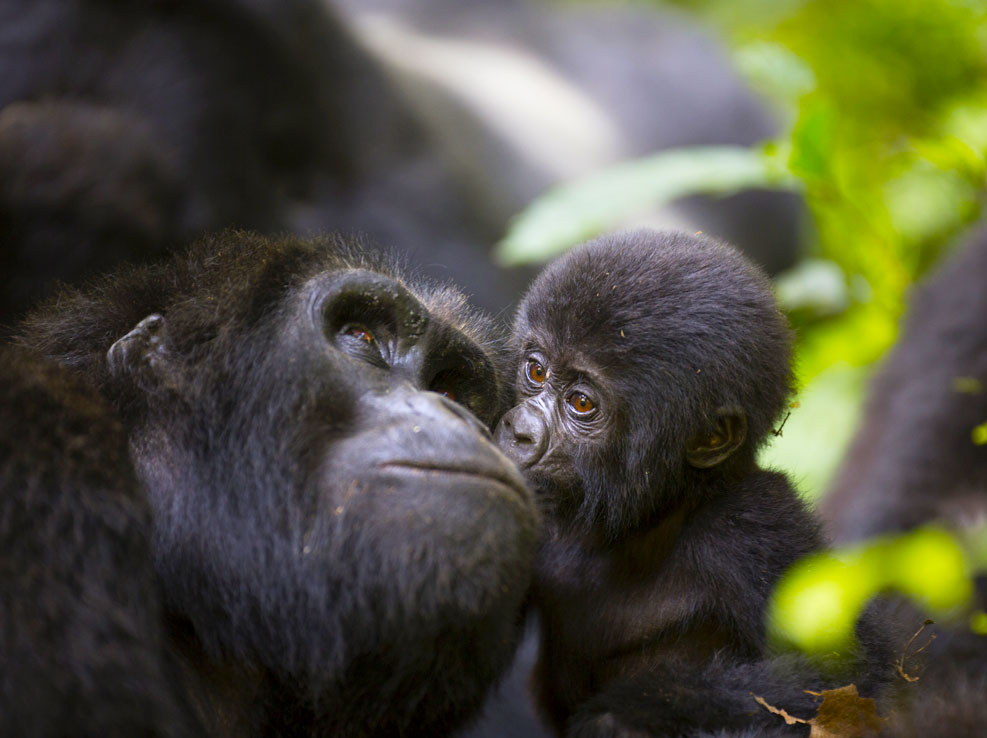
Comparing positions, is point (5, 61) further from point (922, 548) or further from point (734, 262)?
point (922, 548)

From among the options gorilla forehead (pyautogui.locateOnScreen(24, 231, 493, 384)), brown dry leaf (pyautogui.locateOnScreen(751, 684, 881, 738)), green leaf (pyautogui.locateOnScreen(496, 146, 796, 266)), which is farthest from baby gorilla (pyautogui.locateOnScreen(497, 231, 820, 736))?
green leaf (pyautogui.locateOnScreen(496, 146, 796, 266))

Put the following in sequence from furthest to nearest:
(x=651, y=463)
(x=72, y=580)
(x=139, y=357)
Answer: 1. (x=651, y=463)
2. (x=139, y=357)
3. (x=72, y=580)

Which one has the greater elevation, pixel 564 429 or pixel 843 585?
pixel 564 429

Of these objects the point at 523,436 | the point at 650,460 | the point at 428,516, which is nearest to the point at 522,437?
the point at 523,436

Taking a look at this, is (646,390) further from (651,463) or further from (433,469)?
(433,469)

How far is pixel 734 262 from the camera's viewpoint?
201cm

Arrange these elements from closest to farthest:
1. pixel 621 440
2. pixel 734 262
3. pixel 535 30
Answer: pixel 621 440 < pixel 734 262 < pixel 535 30

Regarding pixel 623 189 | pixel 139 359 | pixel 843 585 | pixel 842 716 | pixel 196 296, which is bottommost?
pixel 842 716

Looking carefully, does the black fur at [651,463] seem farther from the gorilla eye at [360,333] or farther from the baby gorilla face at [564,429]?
the gorilla eye at [360,333]

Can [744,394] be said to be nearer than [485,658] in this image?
No

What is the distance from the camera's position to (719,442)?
1.89 metres

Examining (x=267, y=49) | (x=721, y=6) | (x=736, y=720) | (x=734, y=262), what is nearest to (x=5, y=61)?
(x=267, y=49)

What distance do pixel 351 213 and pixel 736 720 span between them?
276cm

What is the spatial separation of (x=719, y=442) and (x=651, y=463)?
0.44 feet
